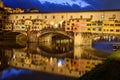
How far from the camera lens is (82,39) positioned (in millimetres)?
44031

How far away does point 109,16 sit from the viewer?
147 feet

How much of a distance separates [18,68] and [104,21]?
2570cm

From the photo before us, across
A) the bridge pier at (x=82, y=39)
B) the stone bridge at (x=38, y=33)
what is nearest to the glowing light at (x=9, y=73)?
the bridge pier at (x=82, y=39)

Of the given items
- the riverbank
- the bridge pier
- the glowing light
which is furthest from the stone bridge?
the riverbank

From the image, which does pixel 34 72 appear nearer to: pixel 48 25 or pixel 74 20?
pixel 74 20

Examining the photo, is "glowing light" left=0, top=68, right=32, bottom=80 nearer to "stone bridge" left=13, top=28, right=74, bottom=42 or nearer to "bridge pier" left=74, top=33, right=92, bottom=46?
"bridge pier" left=74, top=33, right=92, bottom=46

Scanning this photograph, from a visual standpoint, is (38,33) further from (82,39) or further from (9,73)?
(9,73)

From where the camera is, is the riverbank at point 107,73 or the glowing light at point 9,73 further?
the glowing light at point 9,73

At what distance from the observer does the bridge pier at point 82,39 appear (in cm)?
4344

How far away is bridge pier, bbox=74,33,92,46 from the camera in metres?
43.4

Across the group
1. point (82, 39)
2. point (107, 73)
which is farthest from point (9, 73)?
point (82, 39)

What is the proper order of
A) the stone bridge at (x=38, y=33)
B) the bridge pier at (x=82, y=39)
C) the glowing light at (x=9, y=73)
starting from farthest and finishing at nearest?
1. the stone bridge at (x=38, y=33)
2. the bridge pier at (x=82, y=39)
3. the glowing light at (x=9, y=73)

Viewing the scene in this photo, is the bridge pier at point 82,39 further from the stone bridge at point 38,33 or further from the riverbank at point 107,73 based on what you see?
the riverbank at point 107,73

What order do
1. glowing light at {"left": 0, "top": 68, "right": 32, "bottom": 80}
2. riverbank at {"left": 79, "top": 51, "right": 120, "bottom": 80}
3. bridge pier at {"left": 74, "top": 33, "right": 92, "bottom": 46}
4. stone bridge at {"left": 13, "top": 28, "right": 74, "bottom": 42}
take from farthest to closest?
stone bridge at {"left": 13, "top": 28, "right": 74, "bottom": 42} → bridge pier at {"left": 74, "top": 33, "right": 92, "bottom": 46} → glowing light at {"left": 0, "top": 68, "right": 32, "bottom": 80} → riverbank at {"left": 79, "top": 51, "right": 120, "bottom": 80}
